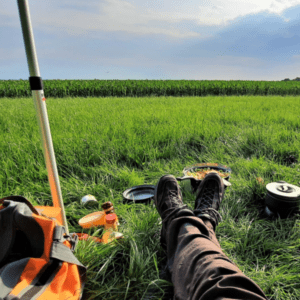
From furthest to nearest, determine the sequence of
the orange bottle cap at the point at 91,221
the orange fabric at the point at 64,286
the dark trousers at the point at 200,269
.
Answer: the orange bottle cap at the point at 91,221
the orange fabric at the point at 64,286
the dark trousers at the point at 200,269

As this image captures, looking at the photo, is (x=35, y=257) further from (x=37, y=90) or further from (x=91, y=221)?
(x=37, y=90)

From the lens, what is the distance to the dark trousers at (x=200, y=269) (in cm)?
71

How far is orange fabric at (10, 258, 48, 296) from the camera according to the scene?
81cm

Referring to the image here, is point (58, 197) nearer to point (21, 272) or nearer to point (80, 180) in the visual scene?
point (21, 272)

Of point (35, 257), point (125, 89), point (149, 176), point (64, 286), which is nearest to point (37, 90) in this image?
point (35, 257)

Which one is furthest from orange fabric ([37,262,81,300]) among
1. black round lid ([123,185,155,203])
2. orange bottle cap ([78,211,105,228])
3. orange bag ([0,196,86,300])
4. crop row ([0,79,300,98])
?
crop row ([0,79,300,98])

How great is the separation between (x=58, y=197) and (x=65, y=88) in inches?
544

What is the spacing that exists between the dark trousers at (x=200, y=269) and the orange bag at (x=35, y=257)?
435 mm

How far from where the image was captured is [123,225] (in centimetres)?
146

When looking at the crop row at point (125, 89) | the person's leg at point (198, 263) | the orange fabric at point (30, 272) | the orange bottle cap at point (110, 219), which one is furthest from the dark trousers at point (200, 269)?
the crop row at point (125, 89)

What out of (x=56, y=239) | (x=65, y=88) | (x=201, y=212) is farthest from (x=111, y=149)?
(x=65, y=88)

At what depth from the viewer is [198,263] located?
874 millimetres

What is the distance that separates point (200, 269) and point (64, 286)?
0.55 meters

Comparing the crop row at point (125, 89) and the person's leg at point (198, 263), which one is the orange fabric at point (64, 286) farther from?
the crop row at point (125, 89)
